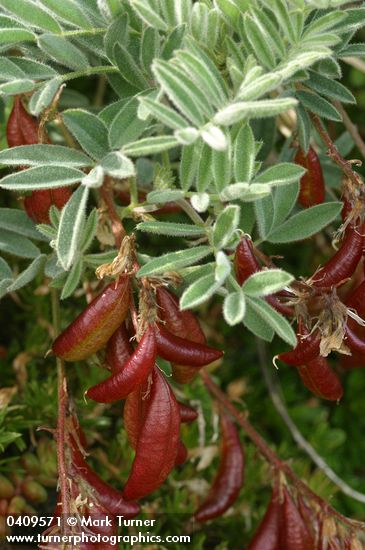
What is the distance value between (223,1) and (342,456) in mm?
1106

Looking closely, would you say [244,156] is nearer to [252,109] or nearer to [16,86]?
[252,109]

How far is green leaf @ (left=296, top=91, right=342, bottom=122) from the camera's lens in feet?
3.59

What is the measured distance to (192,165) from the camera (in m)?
0.97

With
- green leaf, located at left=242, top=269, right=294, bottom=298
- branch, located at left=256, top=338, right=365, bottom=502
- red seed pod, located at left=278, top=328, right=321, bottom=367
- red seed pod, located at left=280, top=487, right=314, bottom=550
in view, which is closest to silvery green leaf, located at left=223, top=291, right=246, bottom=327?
green leaf, located at left=242, top=269, right=294, bottom=298

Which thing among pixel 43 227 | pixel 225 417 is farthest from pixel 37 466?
pixel 43 227

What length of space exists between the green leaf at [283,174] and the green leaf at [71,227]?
21 cm

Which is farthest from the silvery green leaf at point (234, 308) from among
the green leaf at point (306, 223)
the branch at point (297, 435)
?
the branch at point (297, 435)

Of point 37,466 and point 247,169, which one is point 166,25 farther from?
point 37,466

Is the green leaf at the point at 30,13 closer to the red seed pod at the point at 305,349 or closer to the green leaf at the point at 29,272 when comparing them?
the green leaf at the point at 29,272

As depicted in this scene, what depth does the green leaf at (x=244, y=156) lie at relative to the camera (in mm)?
937

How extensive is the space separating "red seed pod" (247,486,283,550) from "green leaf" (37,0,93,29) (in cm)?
74

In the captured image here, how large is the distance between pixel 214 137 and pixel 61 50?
0.29m

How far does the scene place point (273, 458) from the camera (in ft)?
4.19

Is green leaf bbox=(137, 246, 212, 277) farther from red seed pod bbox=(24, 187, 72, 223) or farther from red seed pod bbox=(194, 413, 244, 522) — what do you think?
red seed pod bbox=(194, 413, 244, 522)
